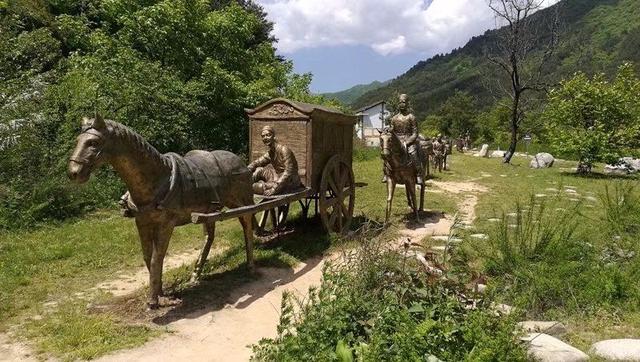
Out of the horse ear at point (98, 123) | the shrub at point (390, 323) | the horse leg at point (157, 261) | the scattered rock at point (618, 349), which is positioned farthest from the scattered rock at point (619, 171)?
the horse ear at point (98, 123)

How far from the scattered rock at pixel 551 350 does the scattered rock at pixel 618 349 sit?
16 centimetres

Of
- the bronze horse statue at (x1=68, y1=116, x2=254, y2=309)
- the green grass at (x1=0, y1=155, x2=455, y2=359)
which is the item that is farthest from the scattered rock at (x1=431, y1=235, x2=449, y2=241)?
the bronze horse statue at (x1=68, y1=116, x2=254, y2=309)

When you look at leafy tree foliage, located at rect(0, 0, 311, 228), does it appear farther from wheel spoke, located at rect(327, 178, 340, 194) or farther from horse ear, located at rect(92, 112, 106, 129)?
wheel spoke, located at rect(327, 178, 340, 194)

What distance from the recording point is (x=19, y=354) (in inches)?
172

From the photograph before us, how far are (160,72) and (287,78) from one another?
10.1m

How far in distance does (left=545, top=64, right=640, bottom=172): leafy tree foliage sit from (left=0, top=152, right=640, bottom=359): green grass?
24.6 feet

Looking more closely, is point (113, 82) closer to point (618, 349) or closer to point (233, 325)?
point (233, 325)

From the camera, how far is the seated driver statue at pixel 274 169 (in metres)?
7.16

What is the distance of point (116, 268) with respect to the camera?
7148mm

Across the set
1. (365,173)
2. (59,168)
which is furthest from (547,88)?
(59,168)

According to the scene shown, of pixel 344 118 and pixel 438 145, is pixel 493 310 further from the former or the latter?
pixel 438 145

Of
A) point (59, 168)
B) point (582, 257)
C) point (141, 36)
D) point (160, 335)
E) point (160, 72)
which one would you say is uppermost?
point (141, 36)

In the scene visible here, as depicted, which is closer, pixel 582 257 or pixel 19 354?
pixel 19 354

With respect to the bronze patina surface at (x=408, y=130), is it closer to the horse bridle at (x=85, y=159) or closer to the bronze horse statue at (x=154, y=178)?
the bronze horse statue at (x=154, y=178)
